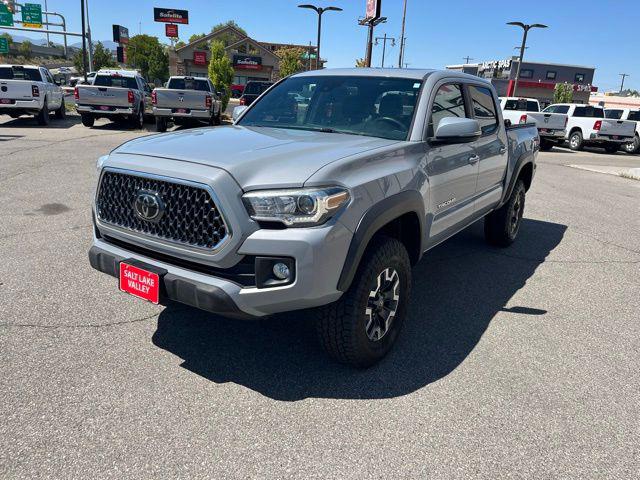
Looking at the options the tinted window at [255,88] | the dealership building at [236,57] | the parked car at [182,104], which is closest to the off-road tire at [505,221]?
the parked car at [182,104]

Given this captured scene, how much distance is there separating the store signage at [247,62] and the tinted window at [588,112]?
52179 mm

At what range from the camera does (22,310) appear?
12.2 feet

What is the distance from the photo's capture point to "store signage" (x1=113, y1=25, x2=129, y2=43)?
6519 cm

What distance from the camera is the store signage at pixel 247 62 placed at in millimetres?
65500

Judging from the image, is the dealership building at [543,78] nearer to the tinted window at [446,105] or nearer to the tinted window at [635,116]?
the tinted window at [635,116]

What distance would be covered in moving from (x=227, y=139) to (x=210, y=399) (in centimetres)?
157

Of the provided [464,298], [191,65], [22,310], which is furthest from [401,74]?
[191,65]

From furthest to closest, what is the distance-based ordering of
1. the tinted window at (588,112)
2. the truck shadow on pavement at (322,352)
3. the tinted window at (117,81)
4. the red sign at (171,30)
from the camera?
the red sign at (171,30)
the tinted window at (588,112)
the tinted window at (117,81)
the truck shadow on pavement at (322,352)

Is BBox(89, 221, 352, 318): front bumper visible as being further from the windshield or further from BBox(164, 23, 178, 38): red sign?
BBox(164, 23, 178, 38): red sign

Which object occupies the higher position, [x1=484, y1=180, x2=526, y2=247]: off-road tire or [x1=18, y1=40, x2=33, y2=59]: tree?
[x1=18, y1=40, x2=33, y2=59]: tree

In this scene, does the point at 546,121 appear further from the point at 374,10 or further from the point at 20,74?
the point at 20,74

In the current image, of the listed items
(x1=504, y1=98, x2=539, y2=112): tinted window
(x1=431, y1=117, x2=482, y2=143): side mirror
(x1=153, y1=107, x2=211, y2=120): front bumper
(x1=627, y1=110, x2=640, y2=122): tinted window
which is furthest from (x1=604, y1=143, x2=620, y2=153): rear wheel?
(x1=431, y1=117, x2=482, y2=143): side mirror

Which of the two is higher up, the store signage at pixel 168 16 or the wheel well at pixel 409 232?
the store signage at pixel 168 16

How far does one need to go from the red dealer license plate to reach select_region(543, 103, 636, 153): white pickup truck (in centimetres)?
2103
